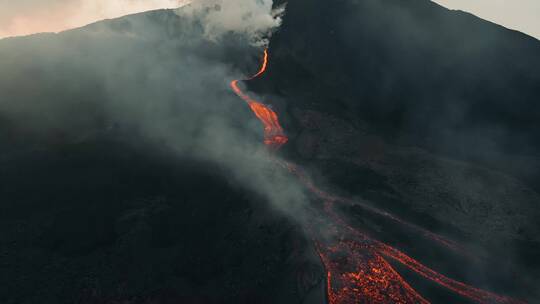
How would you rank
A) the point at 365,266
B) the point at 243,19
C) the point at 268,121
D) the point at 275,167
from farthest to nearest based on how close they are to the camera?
the point at 243,19, the point at 268,121, the point at 275,167, the point at 365,266

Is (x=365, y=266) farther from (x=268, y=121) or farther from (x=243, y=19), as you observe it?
(x=243, y=19)

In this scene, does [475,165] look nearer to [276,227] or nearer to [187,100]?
[276,227]

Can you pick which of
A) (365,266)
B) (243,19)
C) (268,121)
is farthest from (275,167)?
(243,19)

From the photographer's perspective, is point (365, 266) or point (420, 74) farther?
point (420, 74)

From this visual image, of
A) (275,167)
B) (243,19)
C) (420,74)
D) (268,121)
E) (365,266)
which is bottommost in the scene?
(268,121)

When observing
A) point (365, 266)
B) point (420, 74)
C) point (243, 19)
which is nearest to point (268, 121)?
point (365, 266)

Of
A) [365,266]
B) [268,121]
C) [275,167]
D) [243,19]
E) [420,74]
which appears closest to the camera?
[365,266]

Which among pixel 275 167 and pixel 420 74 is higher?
pixel 420 74

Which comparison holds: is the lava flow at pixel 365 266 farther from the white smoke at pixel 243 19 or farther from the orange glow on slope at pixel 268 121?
the white smoke at pixel 243 19
